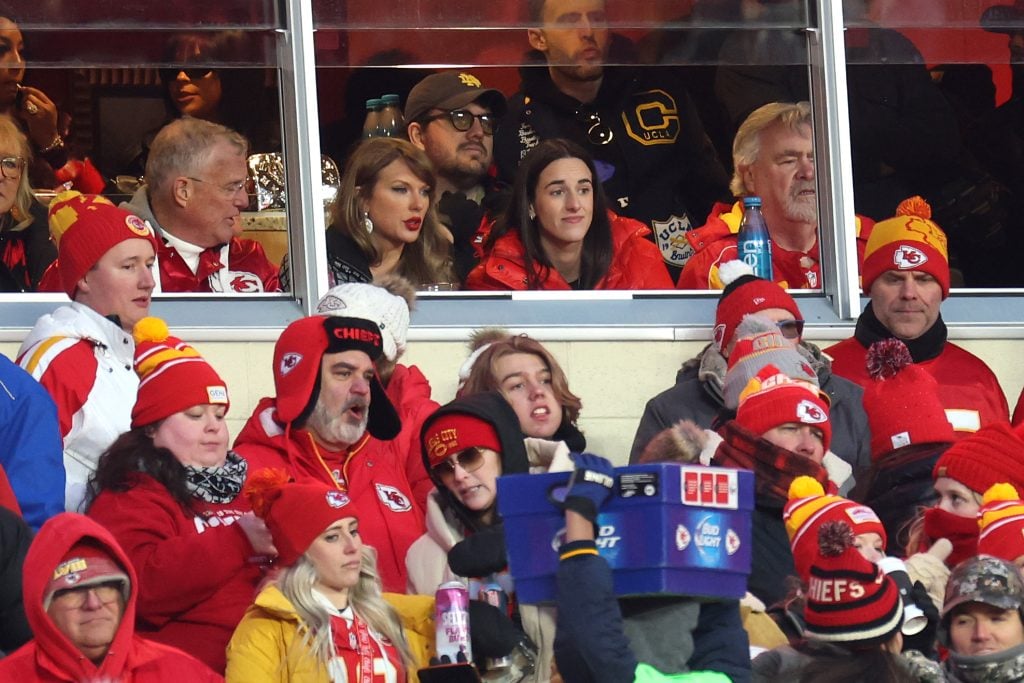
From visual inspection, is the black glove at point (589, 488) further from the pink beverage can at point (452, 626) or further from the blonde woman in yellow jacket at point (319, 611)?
the blonde woman in yellow jacket at point (319, 611)

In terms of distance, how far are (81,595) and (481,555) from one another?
3.77ft

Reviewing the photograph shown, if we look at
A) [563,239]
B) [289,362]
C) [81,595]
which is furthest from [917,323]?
[81,595]

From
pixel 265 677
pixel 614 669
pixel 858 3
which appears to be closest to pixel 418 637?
pixel 265 677

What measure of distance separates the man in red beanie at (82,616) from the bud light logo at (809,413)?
234 centimetres

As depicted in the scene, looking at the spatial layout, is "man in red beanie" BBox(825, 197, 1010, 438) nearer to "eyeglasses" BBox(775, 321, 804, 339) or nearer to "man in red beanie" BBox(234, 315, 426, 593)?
"eyeglasses" BBox(775, 321, 804, 339)

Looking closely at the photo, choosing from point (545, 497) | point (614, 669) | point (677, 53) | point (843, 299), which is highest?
point (677, 53)

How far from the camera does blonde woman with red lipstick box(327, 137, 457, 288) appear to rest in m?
10.4

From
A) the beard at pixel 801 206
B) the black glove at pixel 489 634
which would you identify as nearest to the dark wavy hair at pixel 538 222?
the beard at pixel 801 206

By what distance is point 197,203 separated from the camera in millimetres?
10312

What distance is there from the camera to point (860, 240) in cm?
1134

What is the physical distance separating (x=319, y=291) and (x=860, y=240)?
2354 millimetres

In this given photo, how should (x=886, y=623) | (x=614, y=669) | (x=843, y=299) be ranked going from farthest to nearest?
(x=843, y=299) → (x=886, y=623) → (x=614, y=669)

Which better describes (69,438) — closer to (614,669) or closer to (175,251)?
(175,251)

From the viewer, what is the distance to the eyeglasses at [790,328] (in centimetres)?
983
